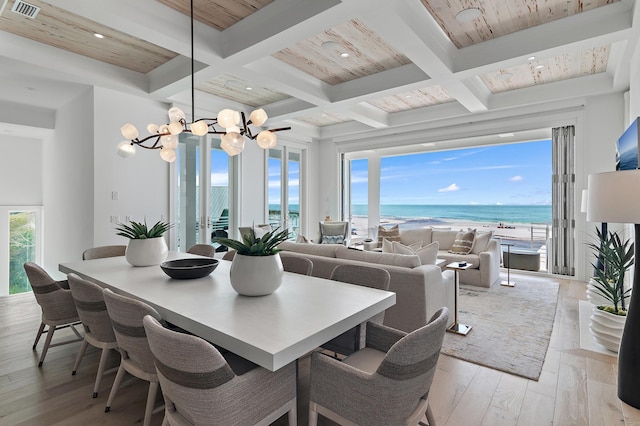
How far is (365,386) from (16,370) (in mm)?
2750

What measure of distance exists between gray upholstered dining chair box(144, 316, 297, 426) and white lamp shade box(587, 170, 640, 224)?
189 cm

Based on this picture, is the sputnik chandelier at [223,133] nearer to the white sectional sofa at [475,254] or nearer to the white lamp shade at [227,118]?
the white lamp shade at [227,118]

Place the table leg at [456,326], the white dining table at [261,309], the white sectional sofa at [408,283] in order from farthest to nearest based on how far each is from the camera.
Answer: the table leg at [456,326] < the white sectional sofa at [408,283] < the white dining table at [261,309]

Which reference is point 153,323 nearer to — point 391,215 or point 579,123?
point 579,123

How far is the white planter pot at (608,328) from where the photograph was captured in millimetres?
2652

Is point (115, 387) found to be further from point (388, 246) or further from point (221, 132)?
point (388, 246)

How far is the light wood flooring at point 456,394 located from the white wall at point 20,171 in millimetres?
3837

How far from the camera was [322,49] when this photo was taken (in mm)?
3699

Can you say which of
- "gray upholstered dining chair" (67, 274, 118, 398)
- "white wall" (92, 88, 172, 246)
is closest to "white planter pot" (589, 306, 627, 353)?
"gray upholstered dining chair" (67, 274, 118, 398)

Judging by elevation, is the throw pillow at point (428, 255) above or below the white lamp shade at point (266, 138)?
below

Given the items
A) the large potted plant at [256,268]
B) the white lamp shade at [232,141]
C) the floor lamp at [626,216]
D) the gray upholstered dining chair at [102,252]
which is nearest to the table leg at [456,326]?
the floor lamp at [626,216]

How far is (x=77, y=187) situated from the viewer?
4582 mm

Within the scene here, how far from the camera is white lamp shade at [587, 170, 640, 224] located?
1634 mm

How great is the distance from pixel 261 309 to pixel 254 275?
241 mm
